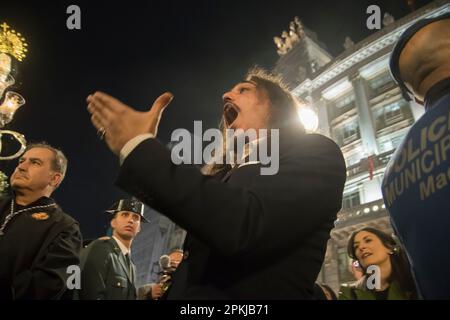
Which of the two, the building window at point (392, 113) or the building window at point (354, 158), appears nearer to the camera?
the building window at point (392, 113)

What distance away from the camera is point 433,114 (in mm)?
1482

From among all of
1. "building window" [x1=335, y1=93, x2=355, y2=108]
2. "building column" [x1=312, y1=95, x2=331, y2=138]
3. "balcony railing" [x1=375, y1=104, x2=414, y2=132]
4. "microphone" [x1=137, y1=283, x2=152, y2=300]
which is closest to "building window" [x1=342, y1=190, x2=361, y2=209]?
"balcony railing" [x1=375, y1=104, x2=414, y2=132]

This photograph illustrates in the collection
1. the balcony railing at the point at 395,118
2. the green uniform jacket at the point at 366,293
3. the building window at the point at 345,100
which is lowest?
the green uniform jacket at the point at 366,293

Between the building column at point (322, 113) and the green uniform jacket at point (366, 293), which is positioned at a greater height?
the building column at point (322, 113)

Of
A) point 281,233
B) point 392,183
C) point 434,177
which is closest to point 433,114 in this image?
point 434,177

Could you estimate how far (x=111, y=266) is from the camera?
400cm

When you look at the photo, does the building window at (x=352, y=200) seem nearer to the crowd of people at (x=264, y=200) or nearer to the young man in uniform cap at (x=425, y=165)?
the young man in uniform cap at (x=425, y=165)

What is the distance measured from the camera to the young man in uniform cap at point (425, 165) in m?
1.31

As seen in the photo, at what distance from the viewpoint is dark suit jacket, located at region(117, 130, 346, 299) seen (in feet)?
2.87

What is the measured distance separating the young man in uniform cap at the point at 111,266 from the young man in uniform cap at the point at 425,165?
351cm

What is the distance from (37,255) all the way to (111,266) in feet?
5.60

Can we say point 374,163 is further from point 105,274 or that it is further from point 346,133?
point 105,274

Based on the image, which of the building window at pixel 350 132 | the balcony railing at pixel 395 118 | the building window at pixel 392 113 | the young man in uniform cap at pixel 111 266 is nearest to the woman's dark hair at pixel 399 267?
the young man in uniform cap at pixel 111 266

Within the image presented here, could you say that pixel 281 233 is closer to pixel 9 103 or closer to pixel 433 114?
pixel 433 114
